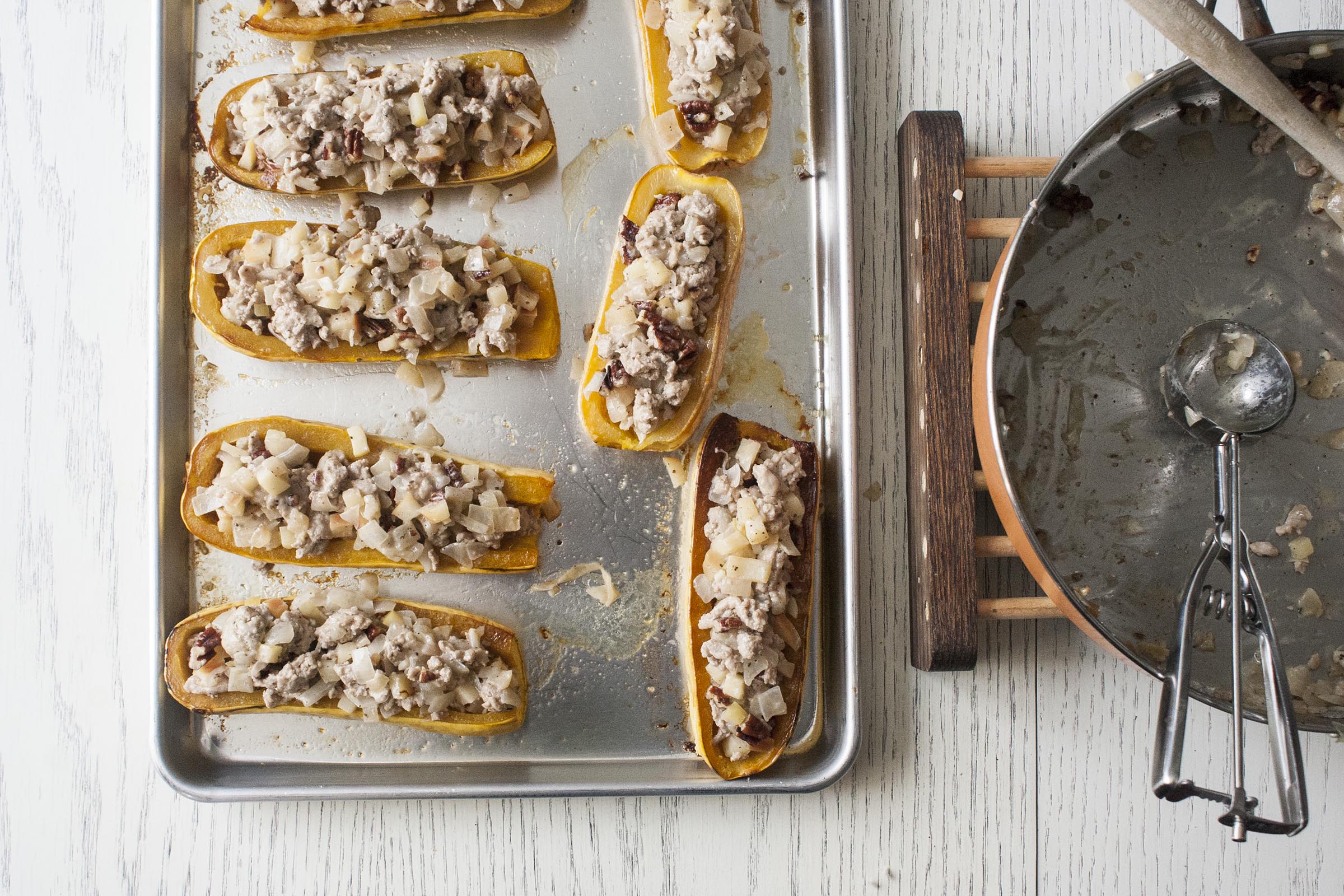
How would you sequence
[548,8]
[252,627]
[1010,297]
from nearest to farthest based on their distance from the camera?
[1010,297], [252,627], [548,8]

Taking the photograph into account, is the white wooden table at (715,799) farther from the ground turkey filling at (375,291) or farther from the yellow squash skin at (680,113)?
the ground turkey filling at (375,291)

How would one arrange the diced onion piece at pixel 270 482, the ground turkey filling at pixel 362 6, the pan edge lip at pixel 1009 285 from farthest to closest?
the ground turkey filling at pixel 362 6 < the diced onion piece at pixel 270 482 < the pan edge lip at pixel 1009 285

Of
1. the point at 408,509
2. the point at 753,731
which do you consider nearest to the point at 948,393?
Answer: the point at 753,731

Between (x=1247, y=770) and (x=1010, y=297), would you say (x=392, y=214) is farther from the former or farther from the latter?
(x=1247, y=770)

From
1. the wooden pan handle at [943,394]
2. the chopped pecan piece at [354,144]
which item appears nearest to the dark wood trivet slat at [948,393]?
the wooden pan handle at [943,394]

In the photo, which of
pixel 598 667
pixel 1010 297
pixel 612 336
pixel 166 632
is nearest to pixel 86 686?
pixel 166 632

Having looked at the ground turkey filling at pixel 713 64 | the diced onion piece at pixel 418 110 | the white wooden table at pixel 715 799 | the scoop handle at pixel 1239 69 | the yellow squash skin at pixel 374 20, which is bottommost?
the white wooden table at pixel 715 799

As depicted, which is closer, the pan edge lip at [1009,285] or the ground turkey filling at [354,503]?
the pan edge lip at [1009,285]
